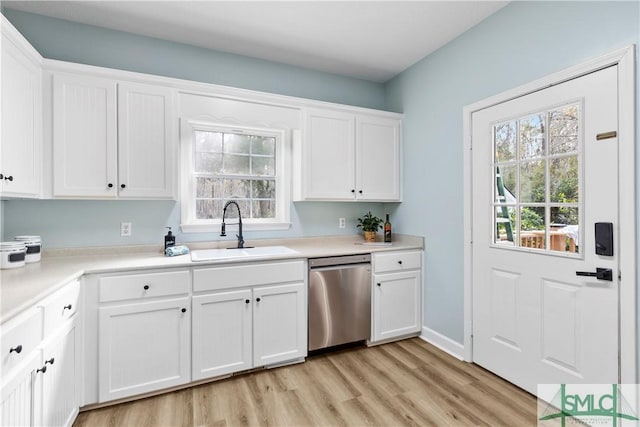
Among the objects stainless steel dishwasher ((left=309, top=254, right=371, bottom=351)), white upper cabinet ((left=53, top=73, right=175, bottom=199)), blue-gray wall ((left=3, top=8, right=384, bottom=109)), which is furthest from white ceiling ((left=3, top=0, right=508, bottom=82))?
stainless steel dishwasher ((left=309, top=254, right=371, bottom=351))

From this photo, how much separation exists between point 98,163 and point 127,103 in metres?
0.48

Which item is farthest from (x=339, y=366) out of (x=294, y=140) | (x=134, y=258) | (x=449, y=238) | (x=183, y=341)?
(x=294, y=140)

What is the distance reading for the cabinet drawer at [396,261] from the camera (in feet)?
9.34

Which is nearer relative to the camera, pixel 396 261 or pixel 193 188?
pixel 193 188

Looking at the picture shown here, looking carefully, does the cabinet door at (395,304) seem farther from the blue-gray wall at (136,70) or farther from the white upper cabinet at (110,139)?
the white upper cabinet at (110,139)

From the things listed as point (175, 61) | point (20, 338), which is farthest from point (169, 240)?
point (175, 61)

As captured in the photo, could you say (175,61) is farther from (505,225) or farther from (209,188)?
(505,225)

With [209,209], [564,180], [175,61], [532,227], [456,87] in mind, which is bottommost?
[532,227]

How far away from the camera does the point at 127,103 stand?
7.49 feet

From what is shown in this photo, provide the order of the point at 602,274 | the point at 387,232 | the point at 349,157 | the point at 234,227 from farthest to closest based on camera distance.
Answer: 1. the point at 387,232
2. the point at 349,157
3. the point at 234,227
4. the point at 602,274

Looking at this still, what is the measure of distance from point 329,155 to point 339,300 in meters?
1.33

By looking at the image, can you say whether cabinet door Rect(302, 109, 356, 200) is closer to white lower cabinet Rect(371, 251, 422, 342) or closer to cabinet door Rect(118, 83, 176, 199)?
white lower cabinet Rect(371, 251, 422, 342)

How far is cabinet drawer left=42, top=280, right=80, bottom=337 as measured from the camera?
1481 millimetres

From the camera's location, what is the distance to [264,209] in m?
3.10
